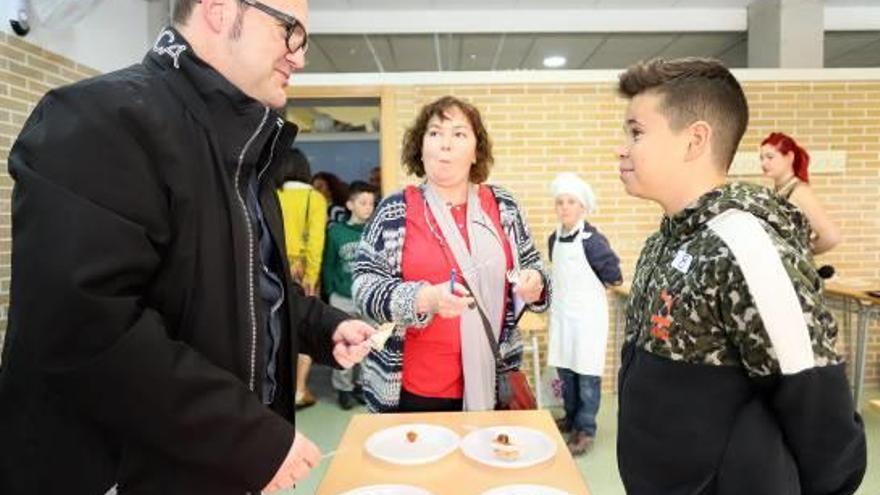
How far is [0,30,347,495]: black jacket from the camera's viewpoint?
0.82 meters

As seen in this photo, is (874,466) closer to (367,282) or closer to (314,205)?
(367,282)

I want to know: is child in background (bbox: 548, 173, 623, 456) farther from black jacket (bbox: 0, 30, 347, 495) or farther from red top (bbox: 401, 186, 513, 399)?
black jacket (bbox: 0, 30, 347, 495)

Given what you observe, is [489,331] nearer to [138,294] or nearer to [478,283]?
[478,283]

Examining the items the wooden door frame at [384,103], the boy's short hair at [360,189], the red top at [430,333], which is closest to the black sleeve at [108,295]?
the red top at [430,333]

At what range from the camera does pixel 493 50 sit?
591 cm

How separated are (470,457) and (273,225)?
0.75 meters

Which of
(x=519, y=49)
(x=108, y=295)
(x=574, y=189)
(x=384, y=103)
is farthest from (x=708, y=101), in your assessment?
(x=519, y=49)

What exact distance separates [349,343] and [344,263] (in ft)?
11.1

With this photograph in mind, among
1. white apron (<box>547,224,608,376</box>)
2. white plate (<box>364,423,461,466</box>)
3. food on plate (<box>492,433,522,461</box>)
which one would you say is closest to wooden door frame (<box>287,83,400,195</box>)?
white apron (<box>547,224,608,376</box>)

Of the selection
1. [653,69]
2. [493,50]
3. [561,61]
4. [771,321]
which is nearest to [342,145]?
[493,50]

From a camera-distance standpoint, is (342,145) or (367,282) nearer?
(367,282)

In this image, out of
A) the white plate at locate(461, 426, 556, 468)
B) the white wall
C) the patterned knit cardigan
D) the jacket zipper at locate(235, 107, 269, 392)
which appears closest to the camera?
the jacket zipper at locate(235, 107, 269, 392)

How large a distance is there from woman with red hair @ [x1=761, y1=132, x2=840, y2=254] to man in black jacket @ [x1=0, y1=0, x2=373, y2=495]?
3.44 metres

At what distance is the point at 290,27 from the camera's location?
3.79 ft
